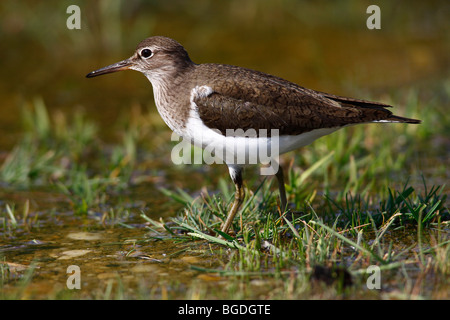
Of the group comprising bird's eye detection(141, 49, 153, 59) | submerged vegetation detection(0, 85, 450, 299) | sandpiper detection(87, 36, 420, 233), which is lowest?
submerged vegetation detection(0, 85, 450, 299)

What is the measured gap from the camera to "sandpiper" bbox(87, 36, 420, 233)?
4930mm

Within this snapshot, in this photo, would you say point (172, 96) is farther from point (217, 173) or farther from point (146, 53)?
point (217, 173)

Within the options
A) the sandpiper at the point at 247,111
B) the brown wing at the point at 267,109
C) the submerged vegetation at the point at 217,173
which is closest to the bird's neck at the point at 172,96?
the sandpiper at the point at 247,111

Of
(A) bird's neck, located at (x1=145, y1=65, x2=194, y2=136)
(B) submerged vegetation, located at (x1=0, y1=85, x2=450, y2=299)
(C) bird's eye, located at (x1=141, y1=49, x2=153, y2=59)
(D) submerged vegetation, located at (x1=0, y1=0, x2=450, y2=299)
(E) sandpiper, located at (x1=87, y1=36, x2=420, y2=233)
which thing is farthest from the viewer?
(C) bird's eye, located at (x1=141, y1=49, x2=153, y2=59)

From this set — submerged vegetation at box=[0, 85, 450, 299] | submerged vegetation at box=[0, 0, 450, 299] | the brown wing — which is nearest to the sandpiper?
the brown wing

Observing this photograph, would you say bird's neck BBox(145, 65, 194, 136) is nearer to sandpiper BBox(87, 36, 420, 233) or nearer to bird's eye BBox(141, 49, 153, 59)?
sandpiper BBox(87, 36, 420, 233)

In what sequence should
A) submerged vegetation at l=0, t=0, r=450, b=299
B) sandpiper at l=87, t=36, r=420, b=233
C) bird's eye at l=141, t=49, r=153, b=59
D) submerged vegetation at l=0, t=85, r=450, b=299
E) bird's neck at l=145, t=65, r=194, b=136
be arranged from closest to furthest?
submerged vegetation at l=0, t=85, r=450, b=299, submerged vegetation at l=0, t=0, r=450, b=299, sandpiper at l=87, t=36, r=420, b=233, bird's neck at l=145, t=65, r=194, b=136, bird's eye at l=141, t=49, r=153, b=59

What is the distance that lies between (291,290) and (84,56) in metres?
7.40

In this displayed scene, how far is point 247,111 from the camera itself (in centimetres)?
495

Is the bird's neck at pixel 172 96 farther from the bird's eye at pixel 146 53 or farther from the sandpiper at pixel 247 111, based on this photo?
the bird's eye at pixel 146 53

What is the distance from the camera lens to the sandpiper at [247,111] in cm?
493

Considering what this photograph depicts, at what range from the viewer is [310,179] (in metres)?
6.52
